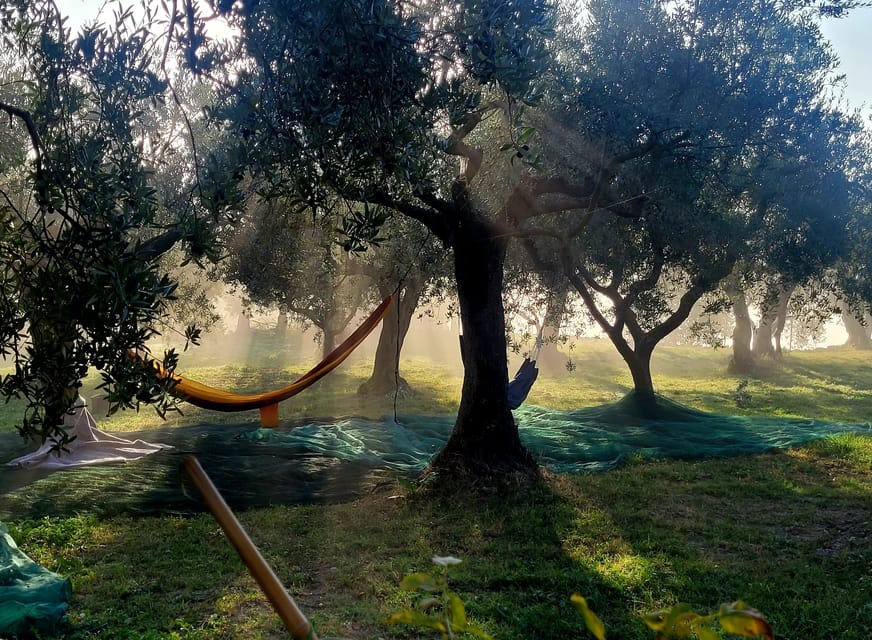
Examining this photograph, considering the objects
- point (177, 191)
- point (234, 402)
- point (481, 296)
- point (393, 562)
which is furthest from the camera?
point (177, 191)

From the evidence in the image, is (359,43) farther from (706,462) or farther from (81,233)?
(706,462)

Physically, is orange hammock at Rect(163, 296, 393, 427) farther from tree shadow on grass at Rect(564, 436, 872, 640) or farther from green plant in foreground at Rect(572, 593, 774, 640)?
green plant in foreground at Rect(572, 593, 774, 640)

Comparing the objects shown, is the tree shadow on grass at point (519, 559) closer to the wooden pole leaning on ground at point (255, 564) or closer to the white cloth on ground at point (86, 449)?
the wooden pole leaning on ground at point (255, 564)

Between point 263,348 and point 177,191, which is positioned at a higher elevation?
point 177,191

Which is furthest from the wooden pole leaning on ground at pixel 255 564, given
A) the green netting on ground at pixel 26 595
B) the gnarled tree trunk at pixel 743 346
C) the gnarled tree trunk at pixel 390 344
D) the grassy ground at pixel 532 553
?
the gnarled tree trunk at pixel 743 346

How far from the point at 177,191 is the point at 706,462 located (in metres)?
8.47

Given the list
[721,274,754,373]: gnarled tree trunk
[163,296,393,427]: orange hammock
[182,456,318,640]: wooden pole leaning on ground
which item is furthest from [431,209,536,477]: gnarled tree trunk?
[721,274,754,373]: gnarled tree trunk

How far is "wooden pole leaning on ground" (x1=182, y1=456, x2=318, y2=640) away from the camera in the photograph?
1630 mm

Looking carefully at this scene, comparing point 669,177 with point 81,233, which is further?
point 669,177

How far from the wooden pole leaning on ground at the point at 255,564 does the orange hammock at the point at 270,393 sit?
6.61 m

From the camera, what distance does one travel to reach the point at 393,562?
18.1 ft

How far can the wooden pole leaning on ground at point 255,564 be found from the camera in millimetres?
1630

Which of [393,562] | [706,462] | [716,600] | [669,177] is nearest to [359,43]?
[393,562]

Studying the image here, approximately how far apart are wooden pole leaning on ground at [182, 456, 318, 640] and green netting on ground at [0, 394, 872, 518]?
5.49m
